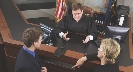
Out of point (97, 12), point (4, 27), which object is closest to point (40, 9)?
point (97, 12)

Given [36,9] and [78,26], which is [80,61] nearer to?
[78,26]

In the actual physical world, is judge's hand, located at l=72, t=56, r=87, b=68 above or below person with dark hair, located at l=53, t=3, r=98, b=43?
below

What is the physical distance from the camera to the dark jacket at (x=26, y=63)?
1861 mm

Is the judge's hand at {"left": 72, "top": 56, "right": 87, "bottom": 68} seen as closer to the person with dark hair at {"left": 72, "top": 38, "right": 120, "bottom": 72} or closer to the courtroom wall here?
the person with dark hair at {"left": 72, "top": 38, "right": 120, "bottom": 72}

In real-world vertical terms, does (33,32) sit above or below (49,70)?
above

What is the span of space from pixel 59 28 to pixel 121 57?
110 centimetres

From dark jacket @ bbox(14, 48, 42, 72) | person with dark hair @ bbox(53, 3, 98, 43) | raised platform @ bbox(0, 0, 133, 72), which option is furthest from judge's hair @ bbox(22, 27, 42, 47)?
person with dark hair @ bbox(53, 3, 98, 43)

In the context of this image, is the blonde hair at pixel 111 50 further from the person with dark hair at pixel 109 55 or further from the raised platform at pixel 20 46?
the raised platform at pixel 20 46

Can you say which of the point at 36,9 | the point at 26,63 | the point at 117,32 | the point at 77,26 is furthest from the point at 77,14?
the point at 36,9

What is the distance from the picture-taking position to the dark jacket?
1861 millimetres

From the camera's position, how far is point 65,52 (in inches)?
93.6

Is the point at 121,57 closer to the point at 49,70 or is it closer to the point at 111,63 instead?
the point at 111,63

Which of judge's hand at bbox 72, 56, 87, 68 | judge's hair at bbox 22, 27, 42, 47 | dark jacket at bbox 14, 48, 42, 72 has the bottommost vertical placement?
judge's hand at bbox 72, 56, 87, 68

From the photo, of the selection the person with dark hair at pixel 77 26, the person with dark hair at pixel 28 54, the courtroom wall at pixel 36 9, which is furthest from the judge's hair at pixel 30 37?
the courtroom wall at pixel 36 9
